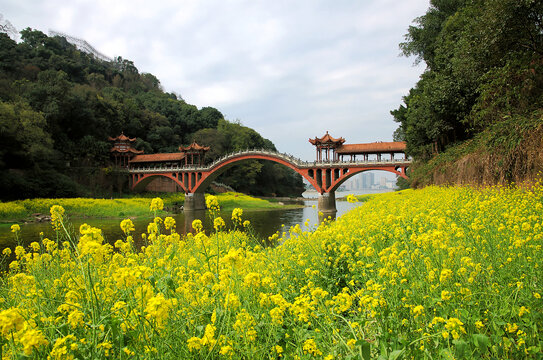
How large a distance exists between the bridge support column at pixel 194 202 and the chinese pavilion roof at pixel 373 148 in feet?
61.2

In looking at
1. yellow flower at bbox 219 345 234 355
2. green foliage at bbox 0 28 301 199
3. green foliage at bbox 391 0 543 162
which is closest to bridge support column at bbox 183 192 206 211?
green foliage at bbox 0 28 301 199

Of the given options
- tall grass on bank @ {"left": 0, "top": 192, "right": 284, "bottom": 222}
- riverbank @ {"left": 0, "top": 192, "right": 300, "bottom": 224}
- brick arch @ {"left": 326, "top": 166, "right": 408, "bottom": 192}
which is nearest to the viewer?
riverbank @ {"left": 0, "top": 192, "right": 300, "bottom": 224}

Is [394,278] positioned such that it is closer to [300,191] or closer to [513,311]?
[513,311]

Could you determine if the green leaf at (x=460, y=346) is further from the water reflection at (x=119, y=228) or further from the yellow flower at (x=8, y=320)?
the water reflection at (x=119, y=228)

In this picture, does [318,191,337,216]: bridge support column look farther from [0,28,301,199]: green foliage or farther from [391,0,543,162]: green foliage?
[0,28,301,199]: green foliage

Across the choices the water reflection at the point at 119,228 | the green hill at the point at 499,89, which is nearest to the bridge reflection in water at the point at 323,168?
the water reflection at the point at 119,228

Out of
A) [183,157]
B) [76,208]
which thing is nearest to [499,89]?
[76,208]

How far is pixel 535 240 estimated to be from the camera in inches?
134

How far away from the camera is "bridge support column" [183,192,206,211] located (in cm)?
3875

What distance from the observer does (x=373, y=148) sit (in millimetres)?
31719

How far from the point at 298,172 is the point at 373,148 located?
8.13 metres

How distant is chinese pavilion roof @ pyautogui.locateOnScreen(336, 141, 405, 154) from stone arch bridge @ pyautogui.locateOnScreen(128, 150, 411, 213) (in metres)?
0.91

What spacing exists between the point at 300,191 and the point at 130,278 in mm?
67653

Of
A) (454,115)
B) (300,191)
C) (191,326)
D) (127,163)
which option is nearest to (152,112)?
(127,163)
